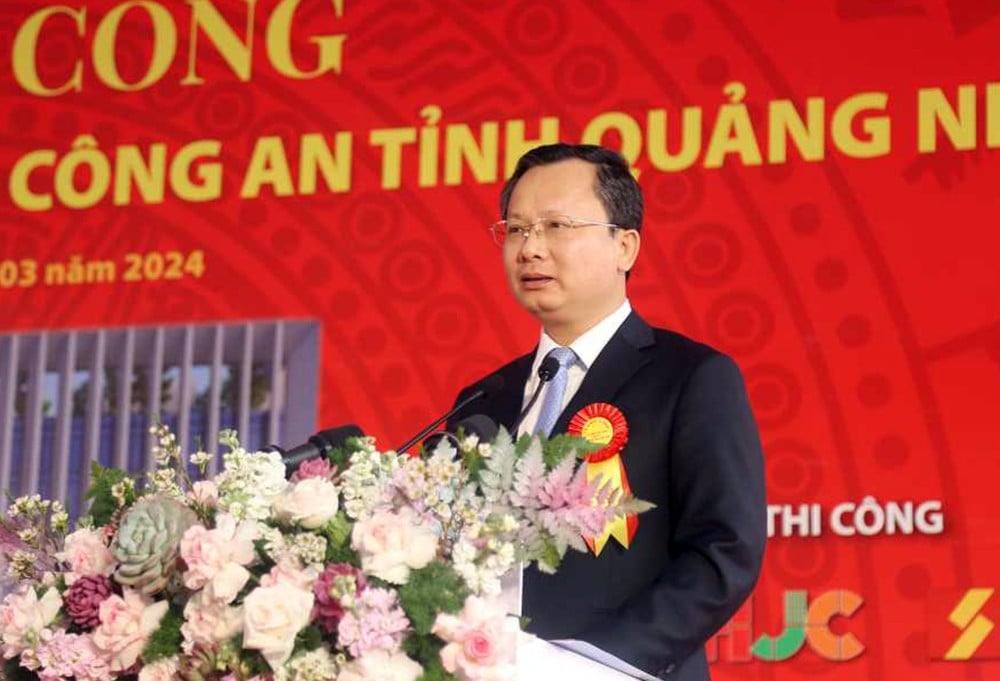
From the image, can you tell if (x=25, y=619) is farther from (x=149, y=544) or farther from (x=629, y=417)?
(x=629, y=417)

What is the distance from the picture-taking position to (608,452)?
1963 mm

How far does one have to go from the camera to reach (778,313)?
368cm

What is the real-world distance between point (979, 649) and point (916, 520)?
0.27 metres

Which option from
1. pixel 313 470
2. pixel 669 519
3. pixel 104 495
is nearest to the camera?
pixel 313 470

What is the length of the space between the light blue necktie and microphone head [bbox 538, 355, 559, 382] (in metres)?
0.08

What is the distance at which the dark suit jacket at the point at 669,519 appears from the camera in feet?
5.77

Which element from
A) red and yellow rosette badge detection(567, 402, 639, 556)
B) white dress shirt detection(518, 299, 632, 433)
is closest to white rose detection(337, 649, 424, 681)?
red and yellow rosette badge detection(567, 402, 639, 556)

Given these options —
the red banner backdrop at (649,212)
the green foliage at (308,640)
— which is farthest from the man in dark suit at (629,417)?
the red banner backdrop at (649,212)

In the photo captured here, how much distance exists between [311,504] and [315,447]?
0.28 m

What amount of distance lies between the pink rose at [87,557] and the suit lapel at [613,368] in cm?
62

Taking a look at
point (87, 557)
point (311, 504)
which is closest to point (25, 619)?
point (87, 557)

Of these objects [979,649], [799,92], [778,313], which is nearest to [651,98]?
[799,92]

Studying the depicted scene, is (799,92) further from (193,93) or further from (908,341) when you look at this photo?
(193,93)

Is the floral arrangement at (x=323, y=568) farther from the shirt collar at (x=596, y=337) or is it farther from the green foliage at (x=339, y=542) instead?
the shirt collar at (x=596, y=337)
